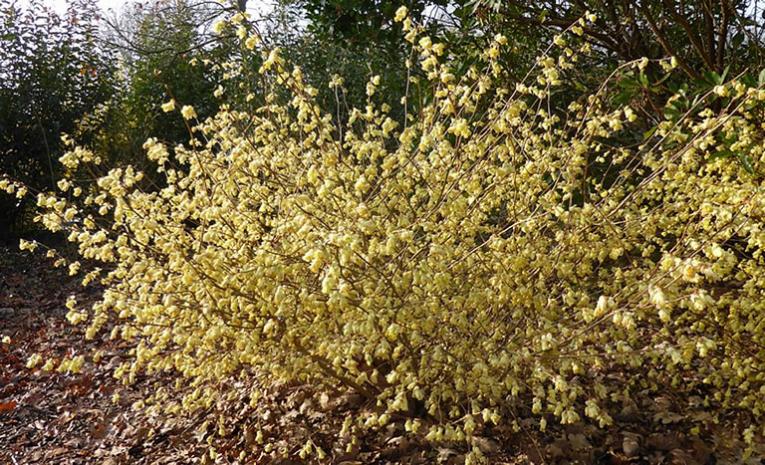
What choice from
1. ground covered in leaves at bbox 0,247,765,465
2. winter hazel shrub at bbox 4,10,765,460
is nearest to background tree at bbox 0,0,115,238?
ground covered in leaves at bbox 0,247,765,465

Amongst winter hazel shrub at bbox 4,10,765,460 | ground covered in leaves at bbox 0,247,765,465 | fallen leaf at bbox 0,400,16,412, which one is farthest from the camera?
fallen leaf at bbox 0,400,16,412

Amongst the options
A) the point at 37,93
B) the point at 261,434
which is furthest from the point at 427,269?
the point at 37,93

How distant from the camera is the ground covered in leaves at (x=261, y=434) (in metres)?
3.04

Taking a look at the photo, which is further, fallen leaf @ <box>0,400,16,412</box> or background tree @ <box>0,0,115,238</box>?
background tree @ <box>0,0,115,238</box>

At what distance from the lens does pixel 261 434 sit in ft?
9.93

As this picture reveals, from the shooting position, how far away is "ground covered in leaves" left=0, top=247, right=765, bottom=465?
9.96ft

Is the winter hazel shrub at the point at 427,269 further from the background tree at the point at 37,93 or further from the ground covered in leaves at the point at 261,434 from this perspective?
the background tree at the point at 37,93

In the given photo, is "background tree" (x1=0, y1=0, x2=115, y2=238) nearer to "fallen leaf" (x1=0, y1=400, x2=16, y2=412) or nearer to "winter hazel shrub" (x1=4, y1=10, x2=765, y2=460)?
"fallen leaf" (x1=0, y1=400, x2=16, y2=412)

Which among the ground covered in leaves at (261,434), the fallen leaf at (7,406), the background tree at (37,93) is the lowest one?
the ground covered in leaves at (261,434)

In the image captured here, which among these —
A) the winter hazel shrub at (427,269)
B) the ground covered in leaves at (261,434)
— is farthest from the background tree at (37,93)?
the winter hazel shrub at (427,269)

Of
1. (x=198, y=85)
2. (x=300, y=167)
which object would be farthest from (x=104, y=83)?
(x=300, y=167)

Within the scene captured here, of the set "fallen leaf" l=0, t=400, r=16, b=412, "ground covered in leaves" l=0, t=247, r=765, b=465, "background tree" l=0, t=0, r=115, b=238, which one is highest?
"background tree" l=0, t=0, r=115, b=238

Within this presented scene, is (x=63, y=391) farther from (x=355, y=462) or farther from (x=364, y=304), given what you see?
(x=364, y=304)

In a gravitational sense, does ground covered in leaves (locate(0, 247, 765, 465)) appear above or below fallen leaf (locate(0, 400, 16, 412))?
below
